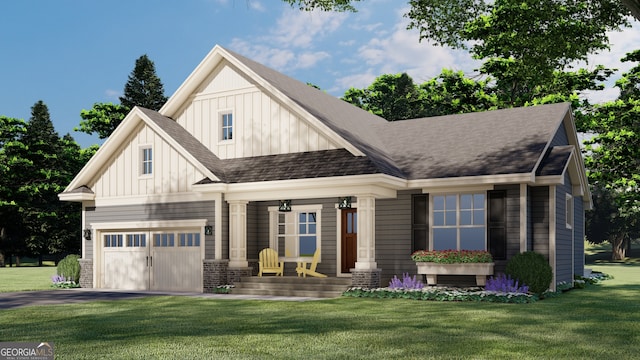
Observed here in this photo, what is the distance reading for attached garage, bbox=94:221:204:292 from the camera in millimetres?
21984

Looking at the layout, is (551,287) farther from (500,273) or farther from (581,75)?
(581,75)

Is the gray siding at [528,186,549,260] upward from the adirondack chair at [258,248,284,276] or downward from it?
A: upward

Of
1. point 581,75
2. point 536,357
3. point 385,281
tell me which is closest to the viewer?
point 536,357

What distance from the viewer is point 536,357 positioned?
924 centimetres

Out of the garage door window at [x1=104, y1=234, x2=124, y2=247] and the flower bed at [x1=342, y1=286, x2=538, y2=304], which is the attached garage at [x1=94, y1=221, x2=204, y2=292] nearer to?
the garage door window at [x1=104, y1=234, x2=124, y2=247]

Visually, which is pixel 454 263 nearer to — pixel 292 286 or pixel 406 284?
pixel 406 284

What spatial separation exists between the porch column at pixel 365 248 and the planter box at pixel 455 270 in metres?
1.43

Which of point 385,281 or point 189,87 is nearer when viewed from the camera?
point 385,281

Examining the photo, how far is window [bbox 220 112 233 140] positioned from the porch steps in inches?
201

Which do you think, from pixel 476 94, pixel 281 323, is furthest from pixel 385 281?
pixel 476 94

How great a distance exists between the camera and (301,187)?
20203 millimetres

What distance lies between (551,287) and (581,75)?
2160 cm

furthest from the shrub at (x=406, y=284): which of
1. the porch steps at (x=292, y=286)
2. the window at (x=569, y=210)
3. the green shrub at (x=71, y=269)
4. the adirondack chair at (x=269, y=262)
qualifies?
the green shrub at (x=71, y=269)

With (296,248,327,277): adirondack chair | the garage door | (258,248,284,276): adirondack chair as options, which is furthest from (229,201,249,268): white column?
(296,248,327,277): adirondack chair
